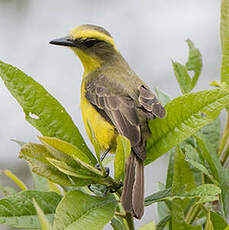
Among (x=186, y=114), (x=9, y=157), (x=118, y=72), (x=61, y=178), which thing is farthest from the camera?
(x=9, y=157)

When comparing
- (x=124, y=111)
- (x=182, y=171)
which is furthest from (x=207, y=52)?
(x=182, y=171)

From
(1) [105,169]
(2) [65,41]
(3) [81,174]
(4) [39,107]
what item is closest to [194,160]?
(1) [105,169]

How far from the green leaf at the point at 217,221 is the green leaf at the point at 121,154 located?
0.33 m

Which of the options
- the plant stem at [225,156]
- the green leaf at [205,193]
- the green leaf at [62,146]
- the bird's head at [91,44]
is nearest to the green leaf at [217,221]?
the green leaf at [205,193]

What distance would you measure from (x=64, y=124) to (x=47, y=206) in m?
0.29

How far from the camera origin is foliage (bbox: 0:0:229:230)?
1.51 m

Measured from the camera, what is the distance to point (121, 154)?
61.7 inches

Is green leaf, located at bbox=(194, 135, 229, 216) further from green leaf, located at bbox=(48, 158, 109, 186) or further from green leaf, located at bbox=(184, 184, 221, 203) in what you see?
green leaf, located at bbox=(48, 158, 109, 186)

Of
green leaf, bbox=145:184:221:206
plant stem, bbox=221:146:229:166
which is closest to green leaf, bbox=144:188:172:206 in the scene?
green leaf, bbox=145:184:221:206

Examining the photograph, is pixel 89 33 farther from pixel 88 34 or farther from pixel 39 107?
pixel 39 107

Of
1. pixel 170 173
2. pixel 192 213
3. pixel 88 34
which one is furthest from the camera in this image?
pixel 88 34

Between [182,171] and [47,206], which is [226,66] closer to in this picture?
[182,171]

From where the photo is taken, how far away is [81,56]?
3.33 metres

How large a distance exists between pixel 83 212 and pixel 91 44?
1.91 metres
